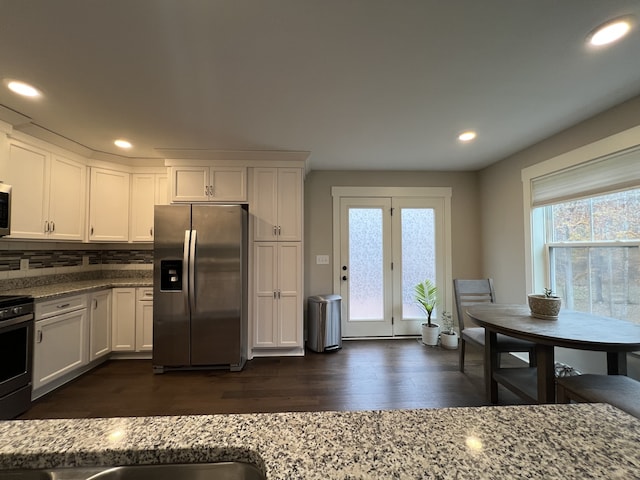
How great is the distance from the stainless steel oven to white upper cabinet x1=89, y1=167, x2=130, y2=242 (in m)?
1.16

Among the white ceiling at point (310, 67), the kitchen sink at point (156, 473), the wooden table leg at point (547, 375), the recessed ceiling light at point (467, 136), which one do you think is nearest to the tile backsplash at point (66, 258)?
the white ceiling at point (310, 67)

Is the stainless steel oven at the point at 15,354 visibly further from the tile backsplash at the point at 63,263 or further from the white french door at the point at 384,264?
the white french door at the point at 384,264

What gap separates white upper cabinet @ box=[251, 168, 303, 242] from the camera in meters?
3.27

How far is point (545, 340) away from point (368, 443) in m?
1.61

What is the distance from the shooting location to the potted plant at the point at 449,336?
3521 mm

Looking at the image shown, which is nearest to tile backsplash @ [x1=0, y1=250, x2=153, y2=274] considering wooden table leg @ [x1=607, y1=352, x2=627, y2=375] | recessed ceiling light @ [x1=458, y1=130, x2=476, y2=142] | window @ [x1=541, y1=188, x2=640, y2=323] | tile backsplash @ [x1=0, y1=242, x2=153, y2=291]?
tile backsplash @ [x1=0, y1=242, x2=153, y2=291]

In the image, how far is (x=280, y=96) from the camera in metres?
2.03

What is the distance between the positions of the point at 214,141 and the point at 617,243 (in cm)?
367

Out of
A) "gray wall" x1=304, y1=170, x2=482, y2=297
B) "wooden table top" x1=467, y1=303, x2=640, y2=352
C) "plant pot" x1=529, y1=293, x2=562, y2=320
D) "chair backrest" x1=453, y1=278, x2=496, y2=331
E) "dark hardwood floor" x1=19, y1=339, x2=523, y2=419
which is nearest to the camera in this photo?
"wooden table top" x1=467, y1=303, x2=640, y2=352

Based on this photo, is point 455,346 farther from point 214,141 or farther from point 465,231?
point 214,141

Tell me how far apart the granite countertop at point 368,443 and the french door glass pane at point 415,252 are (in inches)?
128

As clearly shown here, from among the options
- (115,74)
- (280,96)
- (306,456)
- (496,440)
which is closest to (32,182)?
(115,74)

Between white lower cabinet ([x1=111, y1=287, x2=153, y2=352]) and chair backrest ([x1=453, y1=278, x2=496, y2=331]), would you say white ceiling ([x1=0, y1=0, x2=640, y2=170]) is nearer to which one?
chair backrest ([x1=453, y1=278, x2=496, y2=331])

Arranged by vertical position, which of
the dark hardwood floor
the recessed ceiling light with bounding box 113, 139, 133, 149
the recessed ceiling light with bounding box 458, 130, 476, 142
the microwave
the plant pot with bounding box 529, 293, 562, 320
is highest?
the recessed ceiling light with bounding box 458, 130, 476, 142
